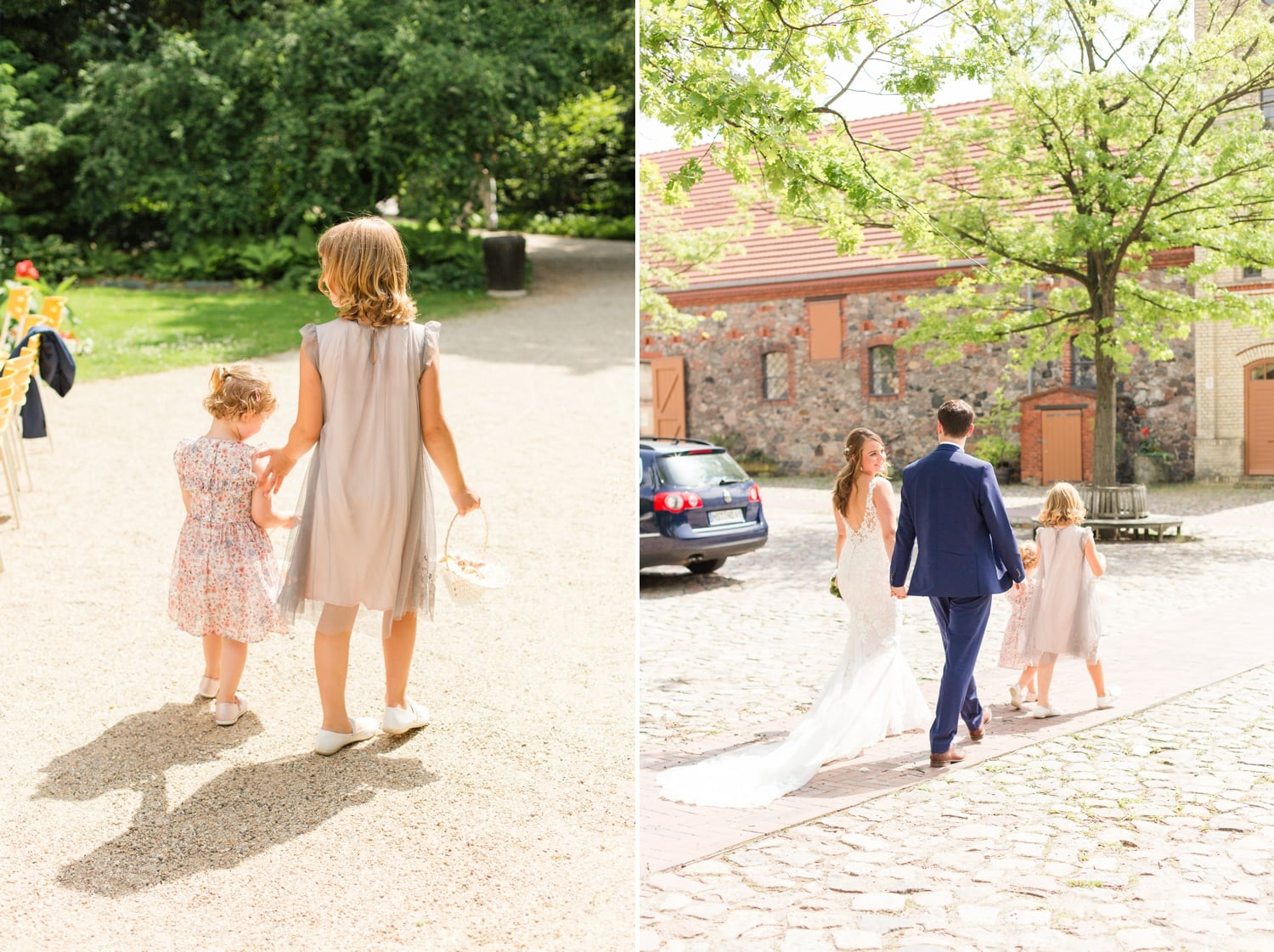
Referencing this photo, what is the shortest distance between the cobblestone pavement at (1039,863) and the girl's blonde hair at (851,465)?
128cm

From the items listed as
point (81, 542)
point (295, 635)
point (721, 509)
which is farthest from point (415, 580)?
point (721, 509)

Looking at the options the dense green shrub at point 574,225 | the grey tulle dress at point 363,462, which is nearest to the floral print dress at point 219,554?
the grey tulle dress at point 363,462

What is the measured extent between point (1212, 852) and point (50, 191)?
933 inches

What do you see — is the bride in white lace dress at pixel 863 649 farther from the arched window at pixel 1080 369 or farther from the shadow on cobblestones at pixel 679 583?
the shadow on cobblestones at pixel 679 583

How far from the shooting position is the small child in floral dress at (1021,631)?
5805mm

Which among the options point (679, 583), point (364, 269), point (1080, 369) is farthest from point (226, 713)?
point (679, 583)

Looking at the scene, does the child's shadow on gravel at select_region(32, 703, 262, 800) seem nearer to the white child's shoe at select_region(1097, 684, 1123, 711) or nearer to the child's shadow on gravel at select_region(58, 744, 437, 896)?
the child's shadow on gravel at select_region(58, 744, 437, 896)

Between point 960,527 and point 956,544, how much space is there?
2.7 inches

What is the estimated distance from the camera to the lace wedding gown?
16.7ft

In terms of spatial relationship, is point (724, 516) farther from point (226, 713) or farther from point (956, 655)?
point (226, 713)

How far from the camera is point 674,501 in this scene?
10273mm

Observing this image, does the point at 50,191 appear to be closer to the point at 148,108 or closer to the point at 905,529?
the point at 148,108

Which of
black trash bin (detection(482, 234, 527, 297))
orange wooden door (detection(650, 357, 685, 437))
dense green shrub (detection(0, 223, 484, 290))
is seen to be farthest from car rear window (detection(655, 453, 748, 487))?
dense green shrub (detection(0, 223, 484, 290))

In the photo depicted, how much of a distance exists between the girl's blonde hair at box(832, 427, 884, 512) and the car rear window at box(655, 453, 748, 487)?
4645 millimetres
